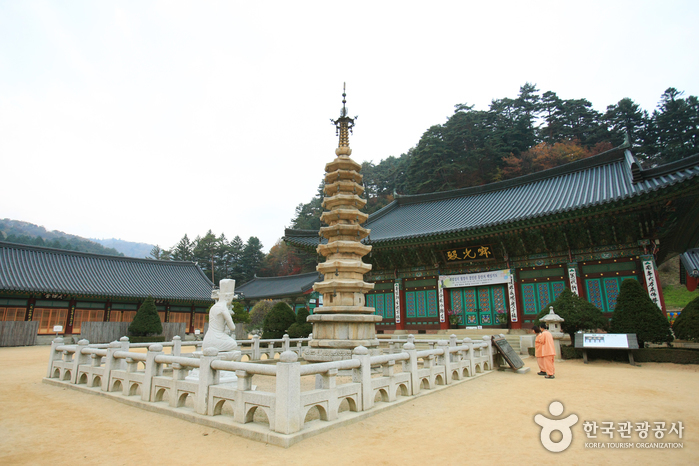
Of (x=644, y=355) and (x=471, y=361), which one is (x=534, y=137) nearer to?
(x=644, y=355)

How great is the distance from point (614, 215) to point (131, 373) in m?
18.3

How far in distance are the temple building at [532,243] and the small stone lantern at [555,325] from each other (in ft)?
14.3

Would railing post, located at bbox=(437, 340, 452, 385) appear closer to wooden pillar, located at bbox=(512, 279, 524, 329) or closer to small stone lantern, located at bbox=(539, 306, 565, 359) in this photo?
small stone lantern, located at bbox=(539, 306, 565, 359)

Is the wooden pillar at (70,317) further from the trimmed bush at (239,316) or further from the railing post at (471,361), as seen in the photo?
the railing post at (471,361)

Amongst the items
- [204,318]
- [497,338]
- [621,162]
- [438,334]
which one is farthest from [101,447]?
[204,318]

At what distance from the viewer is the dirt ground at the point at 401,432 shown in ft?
14.6

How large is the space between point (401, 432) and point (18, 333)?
28.7 metres

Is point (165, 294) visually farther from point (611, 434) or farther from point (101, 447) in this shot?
point (611, 434)

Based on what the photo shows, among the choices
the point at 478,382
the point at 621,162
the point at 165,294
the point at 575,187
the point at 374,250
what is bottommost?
the point at 478,382

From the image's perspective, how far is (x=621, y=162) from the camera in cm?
2091

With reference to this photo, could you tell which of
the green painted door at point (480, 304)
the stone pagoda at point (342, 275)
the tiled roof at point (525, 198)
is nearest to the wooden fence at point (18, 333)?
the tiled roof at point (525, 198)

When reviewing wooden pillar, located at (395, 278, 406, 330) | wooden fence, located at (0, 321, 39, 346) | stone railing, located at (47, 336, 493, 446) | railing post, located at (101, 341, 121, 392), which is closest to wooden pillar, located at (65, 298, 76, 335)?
wooden fence, located at (0, 321, 39, 346)

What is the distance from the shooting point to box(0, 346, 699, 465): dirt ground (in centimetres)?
446

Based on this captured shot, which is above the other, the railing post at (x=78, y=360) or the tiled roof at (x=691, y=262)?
the tiled roof at (x=691, y=262)
